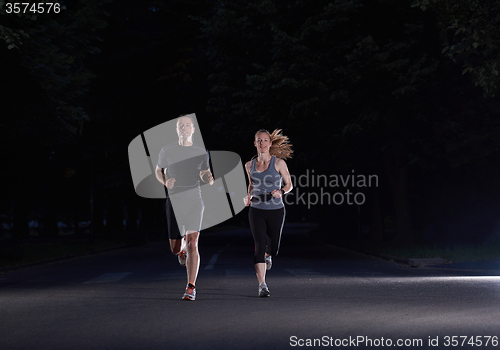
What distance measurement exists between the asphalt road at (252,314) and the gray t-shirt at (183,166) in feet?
5.78

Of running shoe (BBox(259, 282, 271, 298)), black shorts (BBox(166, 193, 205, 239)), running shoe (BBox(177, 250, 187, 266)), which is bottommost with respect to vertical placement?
running shoe (BBox(259, 282, 271, 298))

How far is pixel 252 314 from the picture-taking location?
951 centimetres

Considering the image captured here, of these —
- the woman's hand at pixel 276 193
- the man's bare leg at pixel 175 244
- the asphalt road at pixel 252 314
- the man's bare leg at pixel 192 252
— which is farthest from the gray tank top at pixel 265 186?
the asphalt road at pixel 252 314

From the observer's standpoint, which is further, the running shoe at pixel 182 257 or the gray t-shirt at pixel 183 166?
the running shoe at pixel 182 257

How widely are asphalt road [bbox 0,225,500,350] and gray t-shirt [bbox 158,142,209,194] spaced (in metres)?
1.76

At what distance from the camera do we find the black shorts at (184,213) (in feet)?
34.7

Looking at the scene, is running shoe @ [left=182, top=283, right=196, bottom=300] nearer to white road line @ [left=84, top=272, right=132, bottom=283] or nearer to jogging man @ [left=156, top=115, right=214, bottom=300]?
jogging man @ [left=156, top=115, right=214, bottom=300]

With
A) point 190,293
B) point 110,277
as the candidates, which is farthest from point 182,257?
point 110,277

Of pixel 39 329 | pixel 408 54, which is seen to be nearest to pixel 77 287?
pixel 39 329

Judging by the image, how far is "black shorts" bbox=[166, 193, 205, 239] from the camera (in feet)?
34.7

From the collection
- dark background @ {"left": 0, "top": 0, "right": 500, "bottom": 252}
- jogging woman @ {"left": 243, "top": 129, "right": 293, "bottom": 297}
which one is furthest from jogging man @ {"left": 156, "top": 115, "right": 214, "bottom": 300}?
dark background @ {"left": 0, "top": 0, "right": 500, "bottom": 252}

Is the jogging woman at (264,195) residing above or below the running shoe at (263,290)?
above

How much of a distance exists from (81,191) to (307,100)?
88.2 ft

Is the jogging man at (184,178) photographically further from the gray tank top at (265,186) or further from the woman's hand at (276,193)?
the woman's hand at (276,193)
